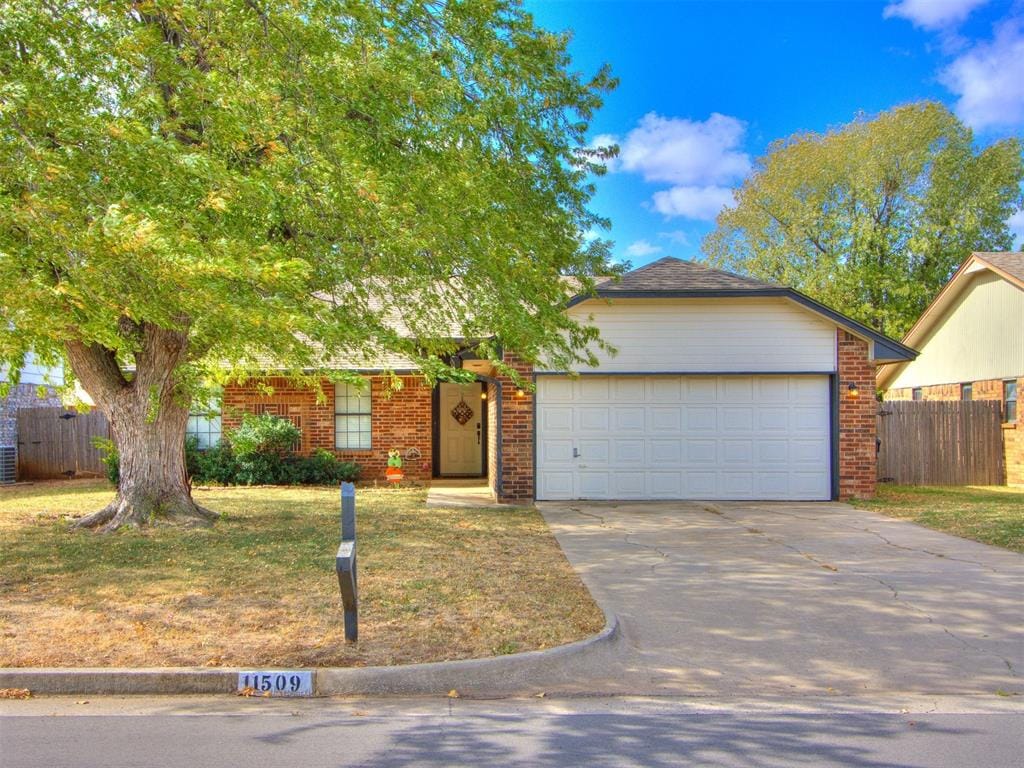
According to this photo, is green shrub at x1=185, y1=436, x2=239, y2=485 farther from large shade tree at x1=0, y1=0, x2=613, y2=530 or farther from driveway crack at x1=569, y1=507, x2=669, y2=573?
driveway crack at x1=569, y1=507, x2=669, y2=573

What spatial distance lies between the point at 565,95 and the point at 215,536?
24.7ft

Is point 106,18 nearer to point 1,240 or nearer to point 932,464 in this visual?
point 1,240

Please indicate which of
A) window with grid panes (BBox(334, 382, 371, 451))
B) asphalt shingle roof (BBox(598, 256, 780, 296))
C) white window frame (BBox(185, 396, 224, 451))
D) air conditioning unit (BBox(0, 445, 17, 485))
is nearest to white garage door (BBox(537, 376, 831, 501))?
asphalt shingle roof (BBox(598, 256, 780, 296))

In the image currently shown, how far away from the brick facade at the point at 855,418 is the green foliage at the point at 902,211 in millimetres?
16640

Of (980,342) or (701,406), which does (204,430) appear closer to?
(701,406)

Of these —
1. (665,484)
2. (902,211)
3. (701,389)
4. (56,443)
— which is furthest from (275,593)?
(902,211)

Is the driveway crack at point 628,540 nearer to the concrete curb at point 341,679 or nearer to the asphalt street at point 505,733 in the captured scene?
the concrete curb at point 341,679

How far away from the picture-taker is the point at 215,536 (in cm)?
1009

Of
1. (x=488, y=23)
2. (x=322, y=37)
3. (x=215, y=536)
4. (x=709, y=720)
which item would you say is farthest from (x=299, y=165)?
(x=709, y=720)

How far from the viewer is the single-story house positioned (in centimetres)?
1448

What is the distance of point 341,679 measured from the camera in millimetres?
5113

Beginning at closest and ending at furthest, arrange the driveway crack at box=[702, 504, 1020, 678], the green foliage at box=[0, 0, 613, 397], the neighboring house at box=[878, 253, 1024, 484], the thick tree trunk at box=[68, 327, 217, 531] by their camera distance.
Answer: the driveway crack at box=[702, 504, 1020, 678], the green foliage at box=[0, 0, 613, 397], the thick tree trunk at box=[68, 327, 217, 531], the neighboring house at box=[878, 253, 1024, 484]

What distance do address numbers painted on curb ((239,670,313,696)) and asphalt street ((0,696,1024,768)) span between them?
0.32 ft

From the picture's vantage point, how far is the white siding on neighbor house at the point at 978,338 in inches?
745
